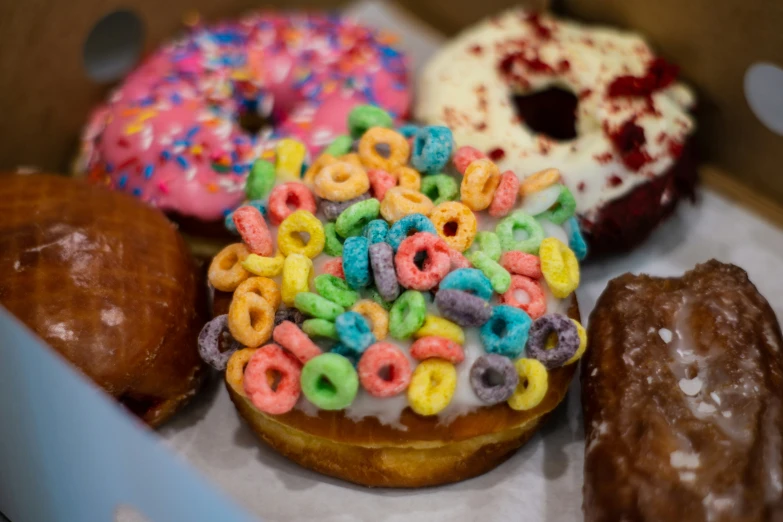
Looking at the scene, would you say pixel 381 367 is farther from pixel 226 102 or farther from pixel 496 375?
pixel 226 102

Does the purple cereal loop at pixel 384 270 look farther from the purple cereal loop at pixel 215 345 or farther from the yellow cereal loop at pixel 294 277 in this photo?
the purple cereal loop at pixel 215 345

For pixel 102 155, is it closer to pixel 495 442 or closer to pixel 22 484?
pixel 22 484

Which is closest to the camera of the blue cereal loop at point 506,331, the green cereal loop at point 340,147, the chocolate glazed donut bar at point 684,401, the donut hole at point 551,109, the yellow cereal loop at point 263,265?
the chocolate glazed donut bar at point 684,401

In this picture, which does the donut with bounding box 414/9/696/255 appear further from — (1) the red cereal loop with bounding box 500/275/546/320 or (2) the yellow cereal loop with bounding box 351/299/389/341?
(2) the yellow cereal loop with bounding box 351/299/389/341

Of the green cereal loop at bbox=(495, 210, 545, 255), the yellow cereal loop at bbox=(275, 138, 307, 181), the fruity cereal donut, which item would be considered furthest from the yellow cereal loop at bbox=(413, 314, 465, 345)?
the yellow cereal loop at bbox=(275, 138, 307, 181)

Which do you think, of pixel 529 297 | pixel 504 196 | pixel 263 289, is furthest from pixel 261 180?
pixel 529 297

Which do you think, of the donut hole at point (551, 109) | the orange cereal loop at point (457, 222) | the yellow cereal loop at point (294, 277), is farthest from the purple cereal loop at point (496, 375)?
the donut hole at point (551, 109)

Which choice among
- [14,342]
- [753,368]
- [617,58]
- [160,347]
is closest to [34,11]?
[160,347]
